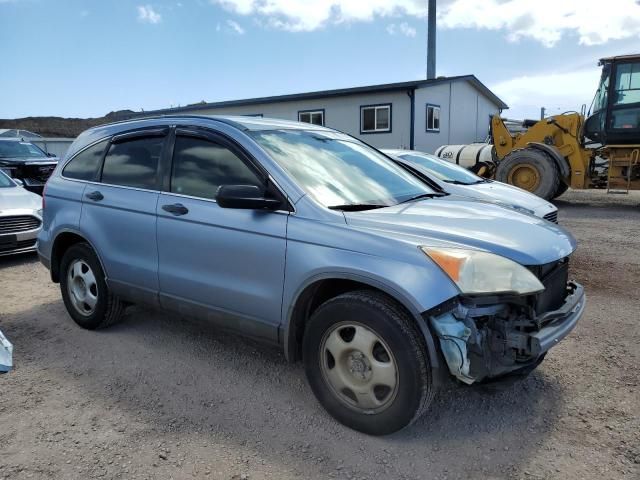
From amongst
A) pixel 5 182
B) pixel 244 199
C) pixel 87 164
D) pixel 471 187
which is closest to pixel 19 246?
pixel 5 182

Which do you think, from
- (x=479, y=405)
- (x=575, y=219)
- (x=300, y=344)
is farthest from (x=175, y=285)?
(x=575, y=219)

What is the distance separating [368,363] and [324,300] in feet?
1.76

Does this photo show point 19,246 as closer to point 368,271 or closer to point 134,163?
point 134,163

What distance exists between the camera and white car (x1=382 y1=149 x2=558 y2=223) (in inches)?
260

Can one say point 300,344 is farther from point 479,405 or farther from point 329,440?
point 479,405

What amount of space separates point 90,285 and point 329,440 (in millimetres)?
2728

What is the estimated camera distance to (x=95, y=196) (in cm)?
426

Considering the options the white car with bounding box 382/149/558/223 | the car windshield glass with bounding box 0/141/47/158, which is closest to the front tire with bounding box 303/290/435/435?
the white car with bounding box 382/149/558/223

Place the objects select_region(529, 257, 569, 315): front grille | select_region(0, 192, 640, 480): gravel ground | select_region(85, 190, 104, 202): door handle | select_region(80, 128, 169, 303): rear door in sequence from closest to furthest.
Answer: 1. select_region(0, 192, 640, 480): gravel ground
2. select_region(529, 257, 569, 315): front grille
3. select_region(80, 128, 169, 303): rear door
4. select_region(85, 190, 104, 202): door handle

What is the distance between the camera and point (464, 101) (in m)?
23.1

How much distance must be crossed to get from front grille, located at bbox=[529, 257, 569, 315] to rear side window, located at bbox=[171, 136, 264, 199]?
180cm

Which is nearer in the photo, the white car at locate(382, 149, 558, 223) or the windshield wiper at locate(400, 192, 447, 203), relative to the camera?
the windshield wiper at locate(400, 192, 447, 203)

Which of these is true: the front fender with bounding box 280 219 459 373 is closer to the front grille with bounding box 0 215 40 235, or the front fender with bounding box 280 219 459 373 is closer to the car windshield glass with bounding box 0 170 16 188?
the front grille with bounding box 0 215 40 235

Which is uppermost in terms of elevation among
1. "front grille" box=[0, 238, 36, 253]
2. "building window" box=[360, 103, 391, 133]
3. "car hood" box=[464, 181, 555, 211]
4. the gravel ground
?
"building window" box=[360, 103, 391, 133]
